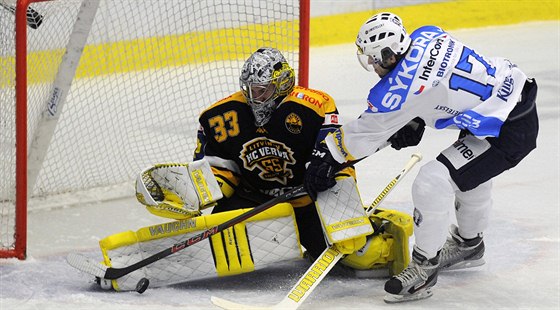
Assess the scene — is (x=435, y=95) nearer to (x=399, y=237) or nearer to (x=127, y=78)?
(x=399, y=237)

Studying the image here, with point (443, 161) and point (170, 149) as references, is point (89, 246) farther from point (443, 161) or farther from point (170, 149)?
point (443, 161)

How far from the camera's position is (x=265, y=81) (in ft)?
12.0

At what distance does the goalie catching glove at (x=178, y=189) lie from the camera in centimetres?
373

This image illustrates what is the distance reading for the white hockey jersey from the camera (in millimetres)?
3422

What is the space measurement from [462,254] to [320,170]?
0.62 meters

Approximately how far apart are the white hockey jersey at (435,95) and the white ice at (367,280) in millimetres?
504

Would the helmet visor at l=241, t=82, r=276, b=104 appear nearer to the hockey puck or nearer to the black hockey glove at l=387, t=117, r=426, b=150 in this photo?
the black hockey glove at l=387, t=117, r=426, b=150

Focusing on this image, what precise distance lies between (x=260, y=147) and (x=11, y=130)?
2.93ft

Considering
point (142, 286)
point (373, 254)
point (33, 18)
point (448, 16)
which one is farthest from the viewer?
point (448, 16)

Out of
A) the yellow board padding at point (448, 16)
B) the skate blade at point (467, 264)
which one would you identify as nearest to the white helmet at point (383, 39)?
the skate blade at point (467, 264)

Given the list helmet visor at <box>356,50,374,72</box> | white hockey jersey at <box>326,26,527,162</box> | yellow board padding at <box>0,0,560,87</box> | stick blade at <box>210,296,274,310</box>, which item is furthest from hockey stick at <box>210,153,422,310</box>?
yellow board padding at <box>0,0,560,87</box>

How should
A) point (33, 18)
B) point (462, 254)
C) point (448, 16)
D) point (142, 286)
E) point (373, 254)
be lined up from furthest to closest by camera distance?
point (448, 16) < point (33, 18) < point (462, 254) < point (373, 254) < point (142, 286)

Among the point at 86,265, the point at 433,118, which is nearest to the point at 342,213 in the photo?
the point at 433,118

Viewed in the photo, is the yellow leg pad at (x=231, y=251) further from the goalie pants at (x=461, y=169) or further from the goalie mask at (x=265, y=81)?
the goalie pants at (x=461, y=169)
